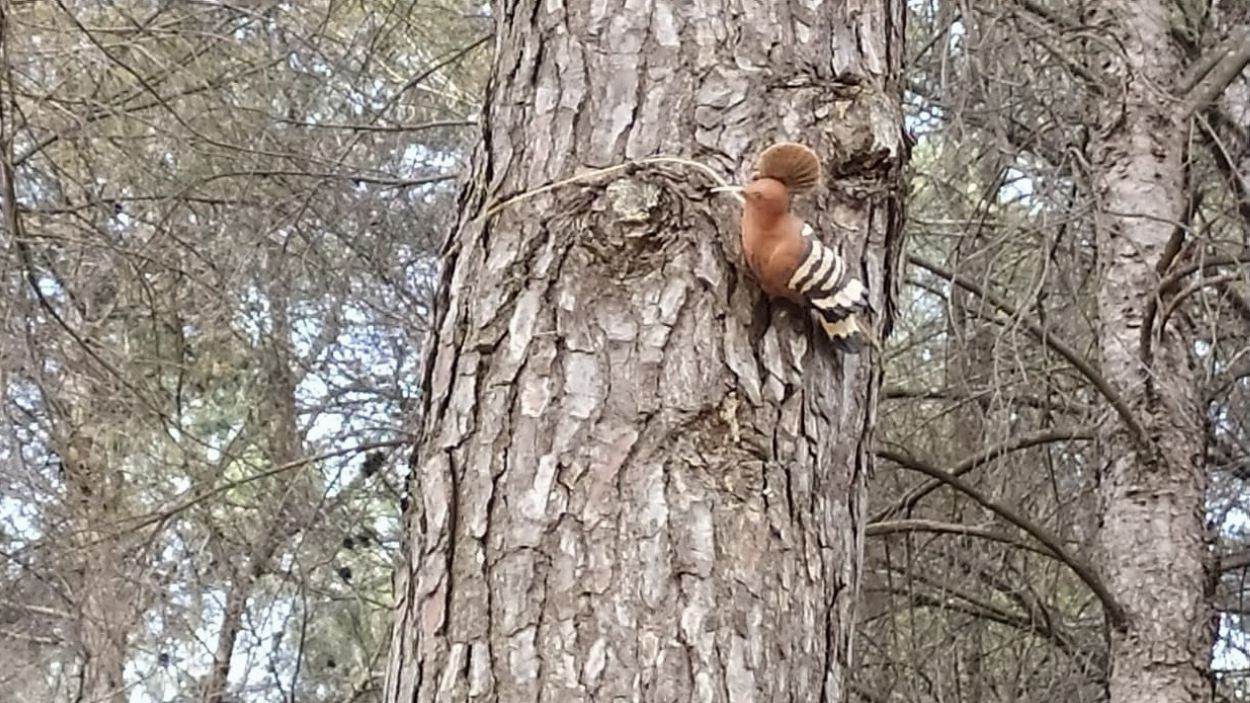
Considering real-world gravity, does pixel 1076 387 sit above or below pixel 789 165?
above

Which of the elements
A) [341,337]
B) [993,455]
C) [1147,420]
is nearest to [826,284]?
[993,455]

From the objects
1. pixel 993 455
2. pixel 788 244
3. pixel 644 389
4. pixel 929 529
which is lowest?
pixel 644 389

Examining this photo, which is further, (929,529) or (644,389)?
(929,529)

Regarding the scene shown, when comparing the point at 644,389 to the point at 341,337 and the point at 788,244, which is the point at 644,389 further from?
the point at 341,337

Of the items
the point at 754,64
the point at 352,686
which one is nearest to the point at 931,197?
the point at 352,686

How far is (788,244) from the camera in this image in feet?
4.00

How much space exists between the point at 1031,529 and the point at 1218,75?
3.49 feet

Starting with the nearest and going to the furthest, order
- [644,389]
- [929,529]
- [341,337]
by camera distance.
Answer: [644,389]
[929,529]
[341,337]

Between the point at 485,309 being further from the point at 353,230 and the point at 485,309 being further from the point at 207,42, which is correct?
the point at 353,230

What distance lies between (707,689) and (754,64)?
0.52 meters

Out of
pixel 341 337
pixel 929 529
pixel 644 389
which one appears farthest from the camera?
pixel 341 337

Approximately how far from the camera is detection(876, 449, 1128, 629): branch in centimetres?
302

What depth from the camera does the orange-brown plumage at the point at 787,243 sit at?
122 centimetres

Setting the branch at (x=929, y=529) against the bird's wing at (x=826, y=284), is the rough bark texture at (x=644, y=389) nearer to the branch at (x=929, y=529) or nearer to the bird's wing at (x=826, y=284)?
the bird's wing at (x=826, y=284)
